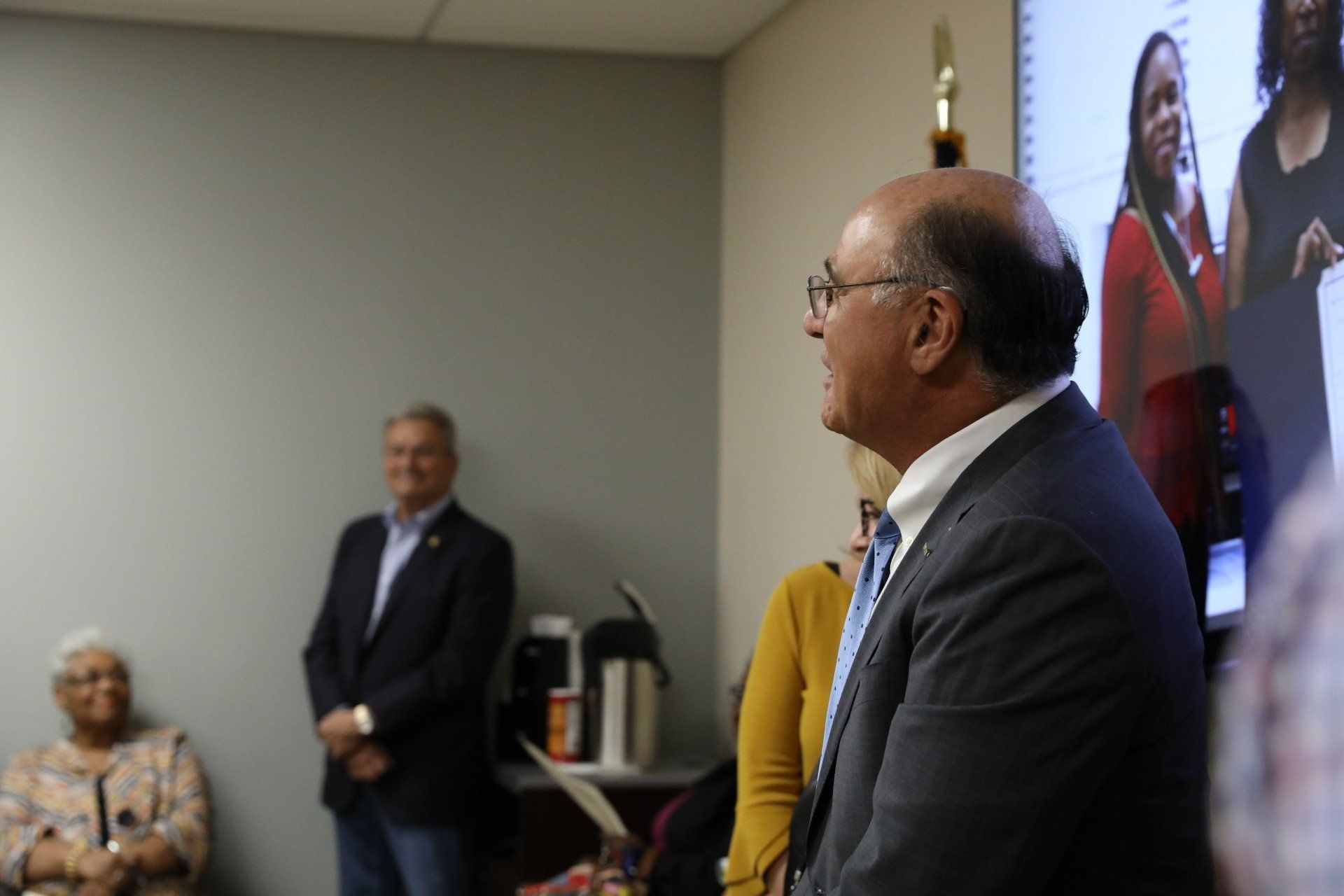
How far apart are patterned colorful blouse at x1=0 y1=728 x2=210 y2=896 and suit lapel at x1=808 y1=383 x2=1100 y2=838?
2880 millimetres

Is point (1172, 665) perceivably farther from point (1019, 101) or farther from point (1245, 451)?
point (1019, 101)

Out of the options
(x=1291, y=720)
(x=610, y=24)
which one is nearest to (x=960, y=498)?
(x=1291, y=720)

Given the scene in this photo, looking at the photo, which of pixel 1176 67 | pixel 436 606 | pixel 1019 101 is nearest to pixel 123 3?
pixel 436 606

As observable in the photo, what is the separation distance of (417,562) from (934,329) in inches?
108

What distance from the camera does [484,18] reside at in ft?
13.4

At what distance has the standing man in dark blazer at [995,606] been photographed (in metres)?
1.05

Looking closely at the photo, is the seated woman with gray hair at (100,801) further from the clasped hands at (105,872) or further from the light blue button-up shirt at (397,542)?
the light blue button-up shirt at (397,542)

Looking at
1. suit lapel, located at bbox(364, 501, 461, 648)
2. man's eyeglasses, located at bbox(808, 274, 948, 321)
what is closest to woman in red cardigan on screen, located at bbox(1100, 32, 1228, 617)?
man's eyeglasses, located at bbox(808, 274, 948, 321)

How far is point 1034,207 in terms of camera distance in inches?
49.0

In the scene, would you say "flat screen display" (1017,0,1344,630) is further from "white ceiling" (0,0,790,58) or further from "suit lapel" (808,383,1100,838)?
"white ceiling" (0,0,790,58)

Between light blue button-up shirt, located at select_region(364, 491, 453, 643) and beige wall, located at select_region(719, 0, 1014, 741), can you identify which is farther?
light blue button-up shirt, located at select_region(364, 491, 453, 643)

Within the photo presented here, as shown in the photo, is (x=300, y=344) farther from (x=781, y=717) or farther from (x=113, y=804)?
(x=781, y=717)

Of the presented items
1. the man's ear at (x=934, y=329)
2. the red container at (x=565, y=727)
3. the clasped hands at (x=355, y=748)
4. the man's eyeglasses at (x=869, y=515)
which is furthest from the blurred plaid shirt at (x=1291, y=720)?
the clasped hands at (x=355, y=748)

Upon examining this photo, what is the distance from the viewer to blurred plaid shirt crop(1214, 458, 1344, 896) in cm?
169
